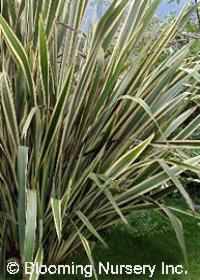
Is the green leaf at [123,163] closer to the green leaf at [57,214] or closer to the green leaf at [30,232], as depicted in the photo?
the green leaf at [57,214]

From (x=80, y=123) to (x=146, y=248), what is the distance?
3.53ft

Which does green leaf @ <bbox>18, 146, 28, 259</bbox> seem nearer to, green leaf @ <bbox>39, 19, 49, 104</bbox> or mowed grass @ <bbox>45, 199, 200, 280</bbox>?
green leaf @ <bbox>39, 19, 49, 104</bbox>

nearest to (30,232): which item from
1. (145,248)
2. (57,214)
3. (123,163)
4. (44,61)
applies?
(57,214)

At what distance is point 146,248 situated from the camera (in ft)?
11.2

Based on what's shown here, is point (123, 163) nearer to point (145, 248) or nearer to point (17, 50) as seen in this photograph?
point (17, 50)

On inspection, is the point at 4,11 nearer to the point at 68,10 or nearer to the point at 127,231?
the point at 68,10

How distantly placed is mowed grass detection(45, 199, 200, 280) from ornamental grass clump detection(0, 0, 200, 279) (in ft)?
1.20

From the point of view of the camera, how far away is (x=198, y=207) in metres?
4.35

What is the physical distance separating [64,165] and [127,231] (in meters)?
1.00

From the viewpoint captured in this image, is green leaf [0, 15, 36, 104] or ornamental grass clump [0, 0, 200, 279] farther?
ornamental grass clump [0, 0, 200, 279]

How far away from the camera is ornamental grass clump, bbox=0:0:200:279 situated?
8.52ft

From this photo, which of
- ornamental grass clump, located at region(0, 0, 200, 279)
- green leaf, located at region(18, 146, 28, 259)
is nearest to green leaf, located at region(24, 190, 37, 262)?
green leaf, located at region(18, 146, 28, 259)

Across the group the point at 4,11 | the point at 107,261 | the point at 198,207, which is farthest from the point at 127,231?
the point at 4,11

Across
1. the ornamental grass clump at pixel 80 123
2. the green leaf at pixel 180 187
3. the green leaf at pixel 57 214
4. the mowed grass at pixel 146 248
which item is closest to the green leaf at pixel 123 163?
the ornamental grass clump at pixel 80 123
